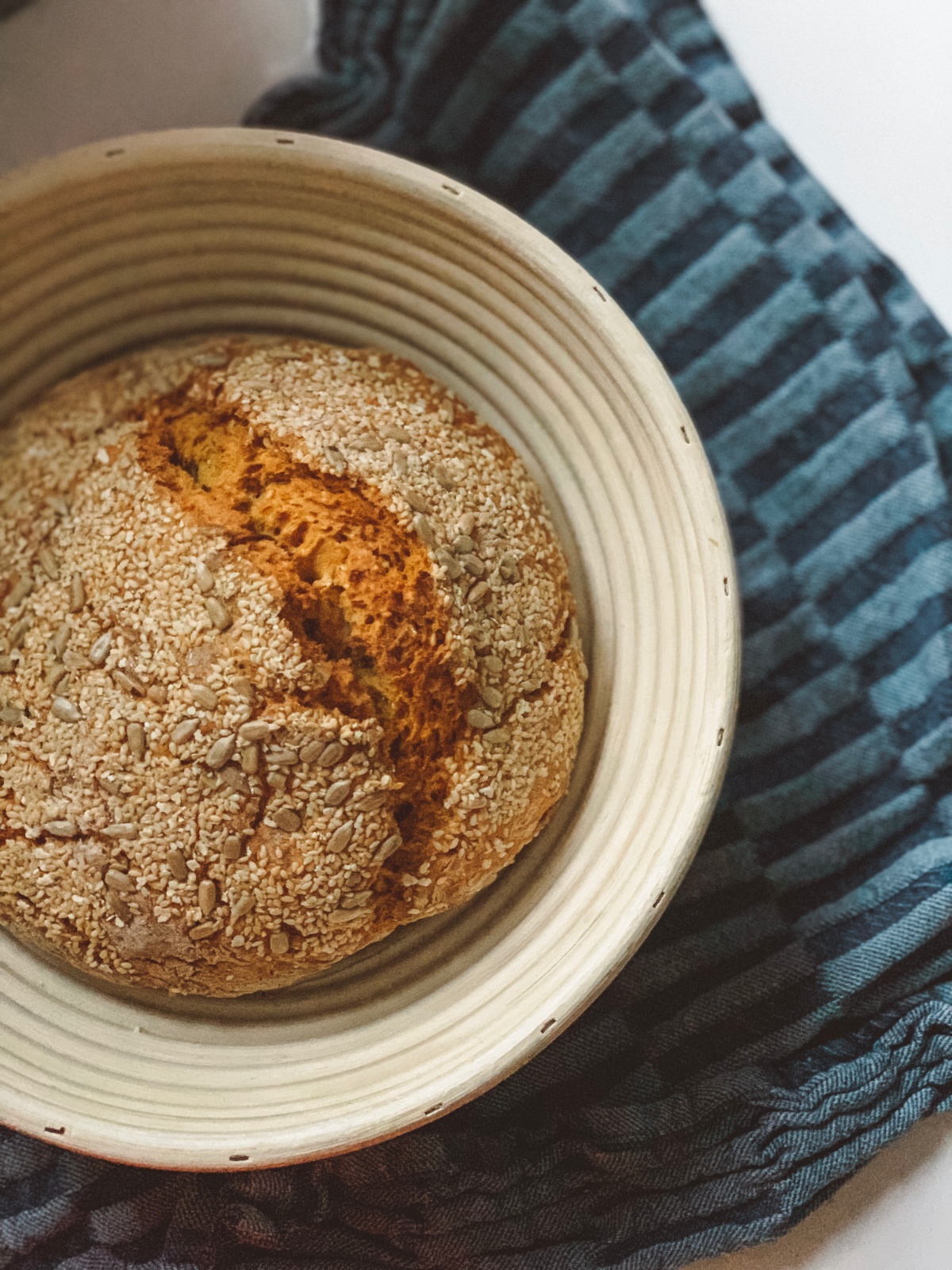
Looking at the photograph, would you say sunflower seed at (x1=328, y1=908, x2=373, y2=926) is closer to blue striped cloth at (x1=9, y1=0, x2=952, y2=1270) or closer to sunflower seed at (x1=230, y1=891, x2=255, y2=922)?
A: sunflower seed at (x1=230, y1=891, x2=255, y2=922)

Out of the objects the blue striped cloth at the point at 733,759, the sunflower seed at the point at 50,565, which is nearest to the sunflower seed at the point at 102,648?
the sunflower seed at the point at 50,565

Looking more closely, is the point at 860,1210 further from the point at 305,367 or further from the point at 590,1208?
the point at 305,367

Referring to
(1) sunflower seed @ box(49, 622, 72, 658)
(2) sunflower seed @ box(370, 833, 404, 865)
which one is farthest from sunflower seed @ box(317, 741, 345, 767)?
(1) sunflower seed @ box(49, 622, 72, 658)

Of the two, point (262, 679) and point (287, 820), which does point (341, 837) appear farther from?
point (262, 679)

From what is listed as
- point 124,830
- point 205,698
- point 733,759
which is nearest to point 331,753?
point 205,698

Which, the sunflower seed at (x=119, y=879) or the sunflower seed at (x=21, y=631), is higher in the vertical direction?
the sunflower seed at (x=21, y=631)

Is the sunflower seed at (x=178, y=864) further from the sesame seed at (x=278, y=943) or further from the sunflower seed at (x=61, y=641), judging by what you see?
the sunflower seed at (x=61, y=641)
